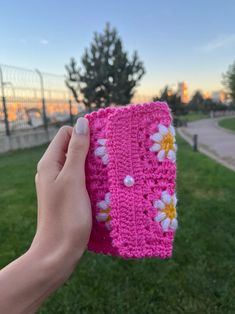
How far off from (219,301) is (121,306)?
759mm

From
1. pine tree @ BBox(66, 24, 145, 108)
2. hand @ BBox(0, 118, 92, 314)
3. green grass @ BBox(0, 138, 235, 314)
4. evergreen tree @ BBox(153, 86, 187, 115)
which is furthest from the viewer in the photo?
pine tree @ BBox(66, 24, 145, 108)

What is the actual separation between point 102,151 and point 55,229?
0.78ft

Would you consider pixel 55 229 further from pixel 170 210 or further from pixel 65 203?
pixel 170 210

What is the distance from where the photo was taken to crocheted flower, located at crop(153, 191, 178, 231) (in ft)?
3.29

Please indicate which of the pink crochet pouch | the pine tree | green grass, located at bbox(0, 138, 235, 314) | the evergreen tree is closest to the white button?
the pink crochet pouch

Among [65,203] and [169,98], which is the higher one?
[169,98]

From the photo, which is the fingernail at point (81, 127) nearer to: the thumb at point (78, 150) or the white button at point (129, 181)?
the thumb at point (78, 150)

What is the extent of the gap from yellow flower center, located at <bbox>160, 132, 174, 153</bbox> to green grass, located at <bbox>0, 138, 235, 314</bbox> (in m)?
2.15

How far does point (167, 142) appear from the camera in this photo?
3.34 feet

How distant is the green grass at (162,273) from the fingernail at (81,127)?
2.20 meters

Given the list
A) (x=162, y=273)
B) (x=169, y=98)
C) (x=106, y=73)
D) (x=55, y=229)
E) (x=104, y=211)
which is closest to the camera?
(x=55, y=229)

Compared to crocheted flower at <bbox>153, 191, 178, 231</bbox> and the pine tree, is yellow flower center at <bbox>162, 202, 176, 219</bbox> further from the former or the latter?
the pine tree

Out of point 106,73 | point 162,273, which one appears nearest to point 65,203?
point 162,273

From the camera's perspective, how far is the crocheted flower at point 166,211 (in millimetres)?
1003
